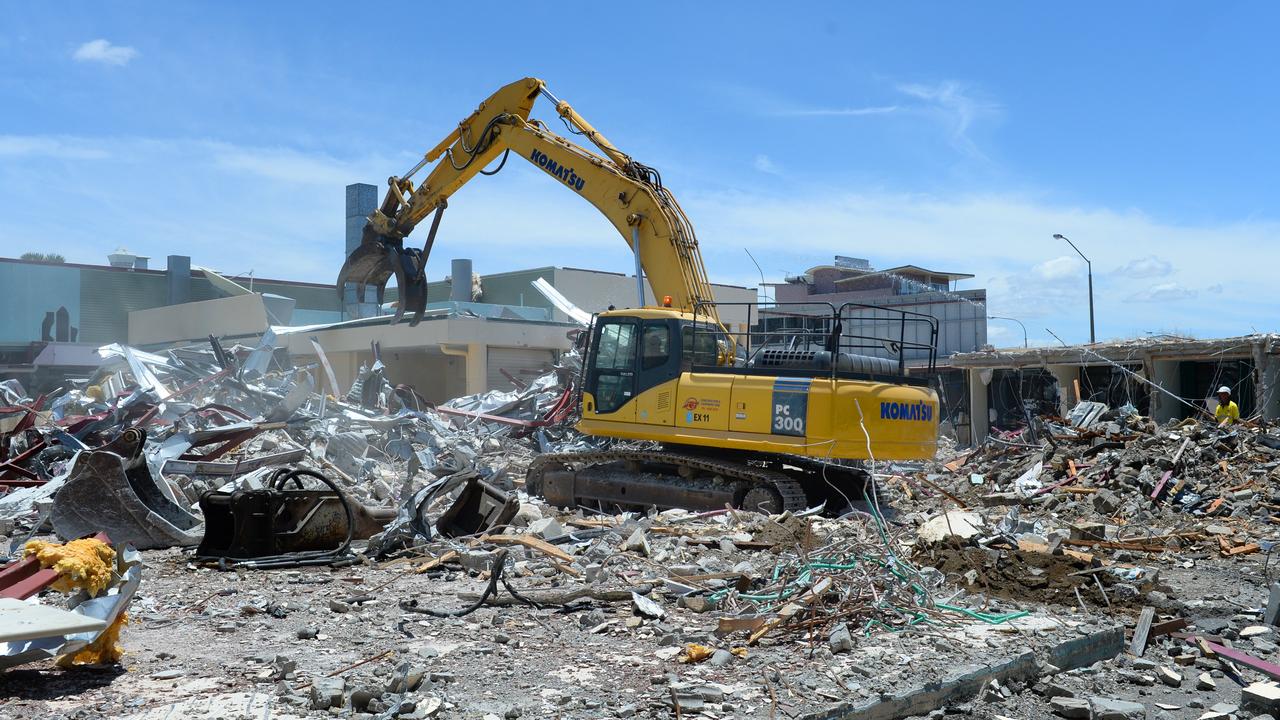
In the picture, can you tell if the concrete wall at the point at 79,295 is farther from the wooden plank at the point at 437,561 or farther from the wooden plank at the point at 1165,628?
the wooden plank at the point at 1165,628

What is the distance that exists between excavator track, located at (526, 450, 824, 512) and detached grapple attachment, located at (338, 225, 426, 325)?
3148mm

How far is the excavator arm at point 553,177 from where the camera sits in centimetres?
1322

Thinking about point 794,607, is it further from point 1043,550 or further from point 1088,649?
point 1043,550

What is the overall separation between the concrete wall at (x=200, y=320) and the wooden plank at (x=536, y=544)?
23.8 meters

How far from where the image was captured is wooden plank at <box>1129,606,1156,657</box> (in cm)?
643

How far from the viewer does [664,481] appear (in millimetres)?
12336

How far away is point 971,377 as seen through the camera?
2558 cm

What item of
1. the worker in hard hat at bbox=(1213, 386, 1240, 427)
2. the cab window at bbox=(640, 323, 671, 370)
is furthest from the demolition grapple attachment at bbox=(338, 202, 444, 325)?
the worker in hard hat at bbox=(1213, 386, 1240, 427)

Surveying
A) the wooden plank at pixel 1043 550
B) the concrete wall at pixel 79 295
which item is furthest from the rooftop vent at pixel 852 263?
the wooden plank at pixel 1043 550

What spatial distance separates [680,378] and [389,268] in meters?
5.32

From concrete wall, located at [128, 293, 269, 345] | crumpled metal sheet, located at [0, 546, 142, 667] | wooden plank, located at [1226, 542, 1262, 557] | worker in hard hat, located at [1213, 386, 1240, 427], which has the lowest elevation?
wooden plank, located at [1226, 542, 1262, 557]

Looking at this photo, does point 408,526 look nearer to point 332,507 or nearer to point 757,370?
point 332,507

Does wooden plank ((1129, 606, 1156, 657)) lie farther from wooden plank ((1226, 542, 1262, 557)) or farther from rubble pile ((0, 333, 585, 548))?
rubble pile ((0, 333, 585, 548))

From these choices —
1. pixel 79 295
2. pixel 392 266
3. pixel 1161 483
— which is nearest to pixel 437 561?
pixel 392 266
